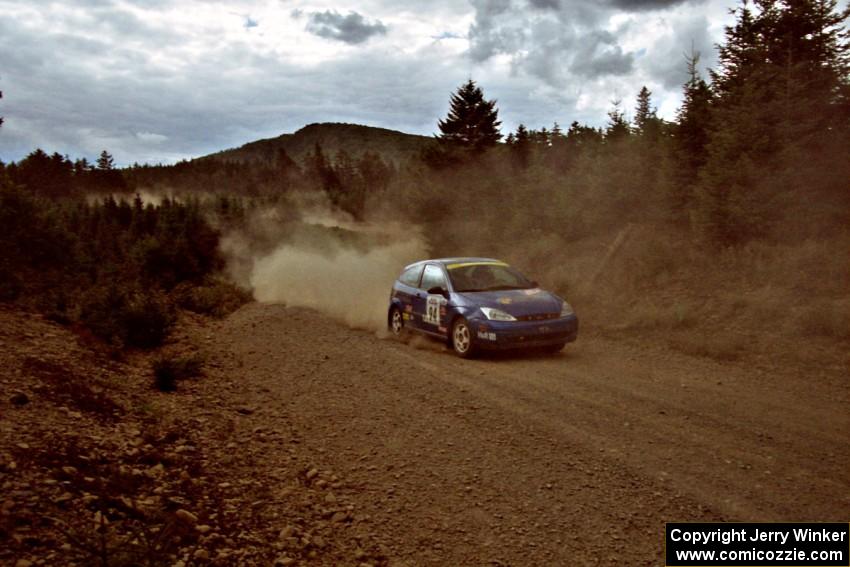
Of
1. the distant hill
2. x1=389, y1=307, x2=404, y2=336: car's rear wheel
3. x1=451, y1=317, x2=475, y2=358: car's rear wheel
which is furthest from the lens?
the distant hill

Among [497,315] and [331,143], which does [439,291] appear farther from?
[331,143]

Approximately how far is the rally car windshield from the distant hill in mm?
126741

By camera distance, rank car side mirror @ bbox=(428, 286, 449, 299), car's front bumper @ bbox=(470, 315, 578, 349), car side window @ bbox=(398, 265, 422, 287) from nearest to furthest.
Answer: car's front bumper @ bbox=(470, 315, 578, 349), car side mirror @ bbox=(428, 286, 449, 299), car side window @ bbox=(398, 265, 422, 287)

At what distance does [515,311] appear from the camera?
9.83 metres

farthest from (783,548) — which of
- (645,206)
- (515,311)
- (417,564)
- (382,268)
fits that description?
(382,268)

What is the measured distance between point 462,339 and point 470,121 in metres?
33.8

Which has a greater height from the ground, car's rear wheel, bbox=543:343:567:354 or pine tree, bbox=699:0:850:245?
pine tree, bbox=699:0:850:245

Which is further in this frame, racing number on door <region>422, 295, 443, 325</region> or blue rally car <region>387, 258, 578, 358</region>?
racing number on door <region>422, 295, 443, 325</region>

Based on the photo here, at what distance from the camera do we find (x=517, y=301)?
33.1 ft

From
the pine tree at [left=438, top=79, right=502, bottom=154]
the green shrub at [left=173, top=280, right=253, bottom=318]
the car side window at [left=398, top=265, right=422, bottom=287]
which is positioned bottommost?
the green shrub at [left=173, top=280, right=253, bottom=318]

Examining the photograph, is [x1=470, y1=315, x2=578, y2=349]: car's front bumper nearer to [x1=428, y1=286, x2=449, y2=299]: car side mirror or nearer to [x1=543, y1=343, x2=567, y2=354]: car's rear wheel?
[x1=543, y1=343, x2=567, y2=354]: car's rear wheel

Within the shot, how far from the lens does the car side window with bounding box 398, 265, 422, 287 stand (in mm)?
12195

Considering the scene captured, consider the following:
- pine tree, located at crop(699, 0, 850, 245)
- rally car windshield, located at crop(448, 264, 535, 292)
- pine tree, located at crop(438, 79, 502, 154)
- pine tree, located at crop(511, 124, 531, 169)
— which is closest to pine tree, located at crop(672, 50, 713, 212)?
pine tree, located at crop(699, 0, 850, 245)

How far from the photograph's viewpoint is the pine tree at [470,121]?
41.2m
